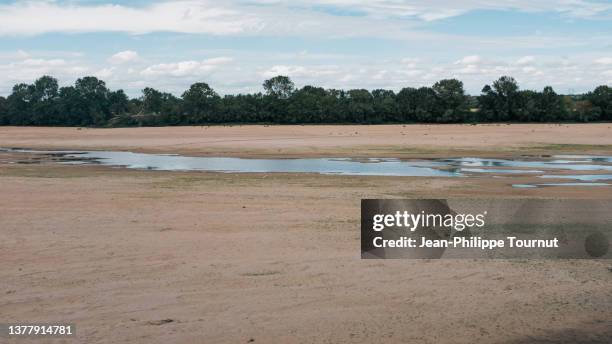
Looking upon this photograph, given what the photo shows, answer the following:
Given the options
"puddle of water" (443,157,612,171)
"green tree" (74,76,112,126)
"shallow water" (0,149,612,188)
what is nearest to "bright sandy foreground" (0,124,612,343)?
"shallow water" (0,149,612,188)

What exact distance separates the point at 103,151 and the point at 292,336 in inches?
1490

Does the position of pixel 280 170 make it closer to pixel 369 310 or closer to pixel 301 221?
pixel 301 221

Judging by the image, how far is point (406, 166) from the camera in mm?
27531

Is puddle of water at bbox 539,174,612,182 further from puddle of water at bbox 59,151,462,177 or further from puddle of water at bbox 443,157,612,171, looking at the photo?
puddle of water at bbox 59,151,462,177

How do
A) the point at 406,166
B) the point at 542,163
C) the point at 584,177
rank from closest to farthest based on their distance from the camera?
the point at 584,177 → the point at 406,166 → the point at 542,163

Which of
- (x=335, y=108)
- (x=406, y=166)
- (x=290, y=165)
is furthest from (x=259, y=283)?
(x=335, y=108)

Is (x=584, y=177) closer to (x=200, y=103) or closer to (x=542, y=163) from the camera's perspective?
(x=542, y=163)

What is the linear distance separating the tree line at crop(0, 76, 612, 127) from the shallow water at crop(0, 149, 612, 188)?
2032 inches

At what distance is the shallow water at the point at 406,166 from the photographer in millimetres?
24047

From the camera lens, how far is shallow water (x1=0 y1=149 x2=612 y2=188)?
2405cm

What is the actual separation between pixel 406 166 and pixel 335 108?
59570 mm

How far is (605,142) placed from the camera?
4303cm

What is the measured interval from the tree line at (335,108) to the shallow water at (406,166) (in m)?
51.6

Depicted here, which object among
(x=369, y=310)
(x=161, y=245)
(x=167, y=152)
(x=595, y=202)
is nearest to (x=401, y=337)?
(x=369, y=310)
